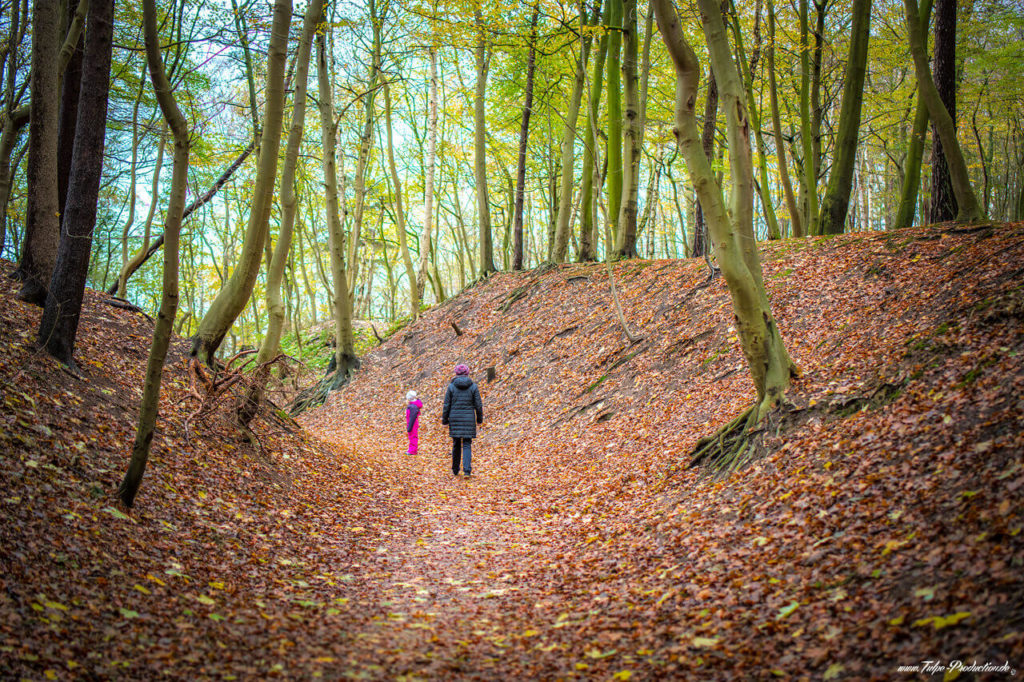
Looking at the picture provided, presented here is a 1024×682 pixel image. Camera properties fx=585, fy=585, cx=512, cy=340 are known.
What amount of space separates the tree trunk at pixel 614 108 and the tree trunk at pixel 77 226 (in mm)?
10888

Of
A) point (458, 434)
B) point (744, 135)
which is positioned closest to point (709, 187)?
point (744, 135)

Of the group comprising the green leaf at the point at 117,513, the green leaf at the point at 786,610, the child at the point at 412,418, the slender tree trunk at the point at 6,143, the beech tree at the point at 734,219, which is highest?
the slender tree trunk at the point at 6,143

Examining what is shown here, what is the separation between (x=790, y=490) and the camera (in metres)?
5.03

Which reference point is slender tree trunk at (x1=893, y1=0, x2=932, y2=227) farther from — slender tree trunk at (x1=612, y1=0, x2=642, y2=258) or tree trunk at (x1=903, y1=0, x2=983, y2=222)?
slender tree trunk at (x1=612, y1=0, x2=642, y2=258)

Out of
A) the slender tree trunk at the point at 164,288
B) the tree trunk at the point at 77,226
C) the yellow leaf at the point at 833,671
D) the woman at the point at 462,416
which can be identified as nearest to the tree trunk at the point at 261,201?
the tree trunk at the point at 77,226

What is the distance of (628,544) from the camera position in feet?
17.8

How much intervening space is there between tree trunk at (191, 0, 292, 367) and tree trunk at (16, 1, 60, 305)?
205 centimetres

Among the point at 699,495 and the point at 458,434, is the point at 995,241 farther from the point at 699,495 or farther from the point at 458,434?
the point at 458,434

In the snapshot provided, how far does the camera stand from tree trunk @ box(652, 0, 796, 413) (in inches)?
240

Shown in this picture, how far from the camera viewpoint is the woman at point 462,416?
9.68m

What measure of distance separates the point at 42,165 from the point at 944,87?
14219 millimetres

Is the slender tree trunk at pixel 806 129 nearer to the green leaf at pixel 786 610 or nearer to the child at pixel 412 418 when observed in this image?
the child at pixel 412 418

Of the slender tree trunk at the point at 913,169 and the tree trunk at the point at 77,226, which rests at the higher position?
the slender tree trunk at the point at 913,169

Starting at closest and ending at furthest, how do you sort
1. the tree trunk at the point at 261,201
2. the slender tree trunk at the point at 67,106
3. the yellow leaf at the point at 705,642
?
the yellow leaf at the point at 705,642 < the tree trunk at the point at 261,201 < the slender tree trunk at the point at 67,106
